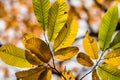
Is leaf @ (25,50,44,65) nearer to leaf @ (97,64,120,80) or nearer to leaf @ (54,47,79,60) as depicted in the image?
leaf @ (54,47,79,60)

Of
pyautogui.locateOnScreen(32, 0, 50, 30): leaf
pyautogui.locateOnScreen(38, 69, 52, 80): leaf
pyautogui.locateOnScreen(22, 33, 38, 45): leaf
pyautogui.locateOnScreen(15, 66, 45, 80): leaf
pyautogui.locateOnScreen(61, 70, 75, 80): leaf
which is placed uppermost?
pyautogui.locateOnScreen(32, 0, 50, 30): leaf

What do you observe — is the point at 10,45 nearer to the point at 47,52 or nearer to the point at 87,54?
the point at 47,52

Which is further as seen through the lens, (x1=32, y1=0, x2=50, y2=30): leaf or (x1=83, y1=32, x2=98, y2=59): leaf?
(x1=83, y1=32, x2=98, y2=59): leaf

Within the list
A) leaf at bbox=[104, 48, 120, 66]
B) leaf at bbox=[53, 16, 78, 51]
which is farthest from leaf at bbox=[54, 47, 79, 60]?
leaf at bbox=[104, 48, 120, 66]

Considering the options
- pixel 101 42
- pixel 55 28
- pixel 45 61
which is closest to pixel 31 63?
pixel 45 61

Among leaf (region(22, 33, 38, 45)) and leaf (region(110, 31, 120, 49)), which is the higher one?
leaf (region(22, 33, 38, 45))

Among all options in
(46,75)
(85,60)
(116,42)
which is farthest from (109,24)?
(46,75)
